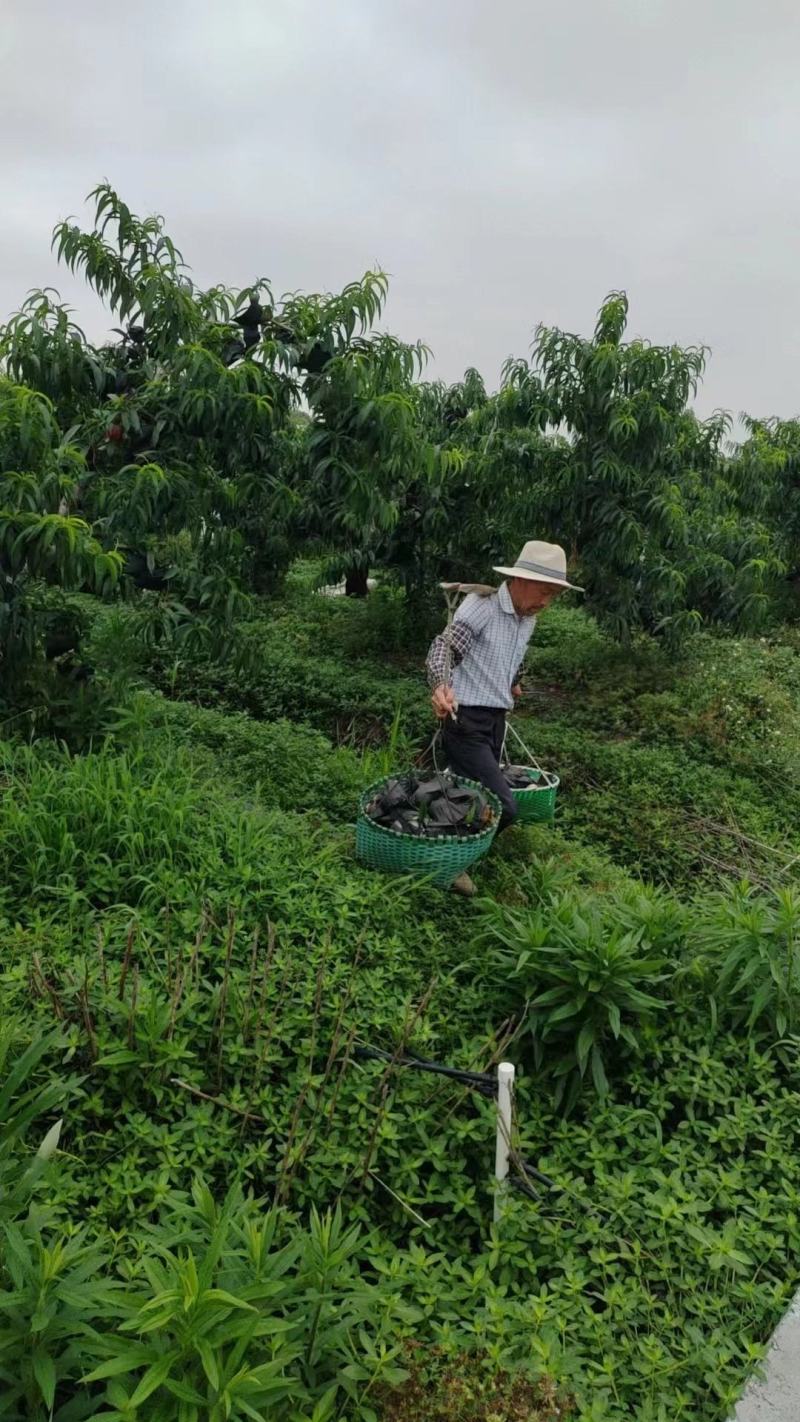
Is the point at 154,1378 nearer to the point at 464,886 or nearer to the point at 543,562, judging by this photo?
the point at 464,886

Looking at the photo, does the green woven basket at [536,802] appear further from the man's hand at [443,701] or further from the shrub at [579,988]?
the shrub at [579,988]

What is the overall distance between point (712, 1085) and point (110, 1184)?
5.34ft

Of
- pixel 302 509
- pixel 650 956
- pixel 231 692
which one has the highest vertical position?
pixel 302 509

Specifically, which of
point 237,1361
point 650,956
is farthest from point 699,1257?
point 237,1361

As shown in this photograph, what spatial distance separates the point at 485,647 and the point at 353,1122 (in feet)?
6.86

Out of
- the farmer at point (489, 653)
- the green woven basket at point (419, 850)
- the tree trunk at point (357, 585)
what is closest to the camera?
the green woven basket at point (419, 850)

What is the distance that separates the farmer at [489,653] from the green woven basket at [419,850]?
28 cm

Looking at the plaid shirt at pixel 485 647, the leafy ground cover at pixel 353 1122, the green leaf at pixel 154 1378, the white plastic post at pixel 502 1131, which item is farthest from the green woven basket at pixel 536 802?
the green leaf at pixel 154 1378

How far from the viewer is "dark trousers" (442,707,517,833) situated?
12.6ft

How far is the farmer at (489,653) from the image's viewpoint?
12.2ft

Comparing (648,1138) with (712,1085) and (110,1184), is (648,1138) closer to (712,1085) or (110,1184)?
(712,1085)

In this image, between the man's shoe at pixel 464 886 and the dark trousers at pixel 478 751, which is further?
the dark trousers at pixel 478 751

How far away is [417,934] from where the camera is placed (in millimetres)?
3141

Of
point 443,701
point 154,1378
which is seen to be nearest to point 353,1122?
point 154,1378
